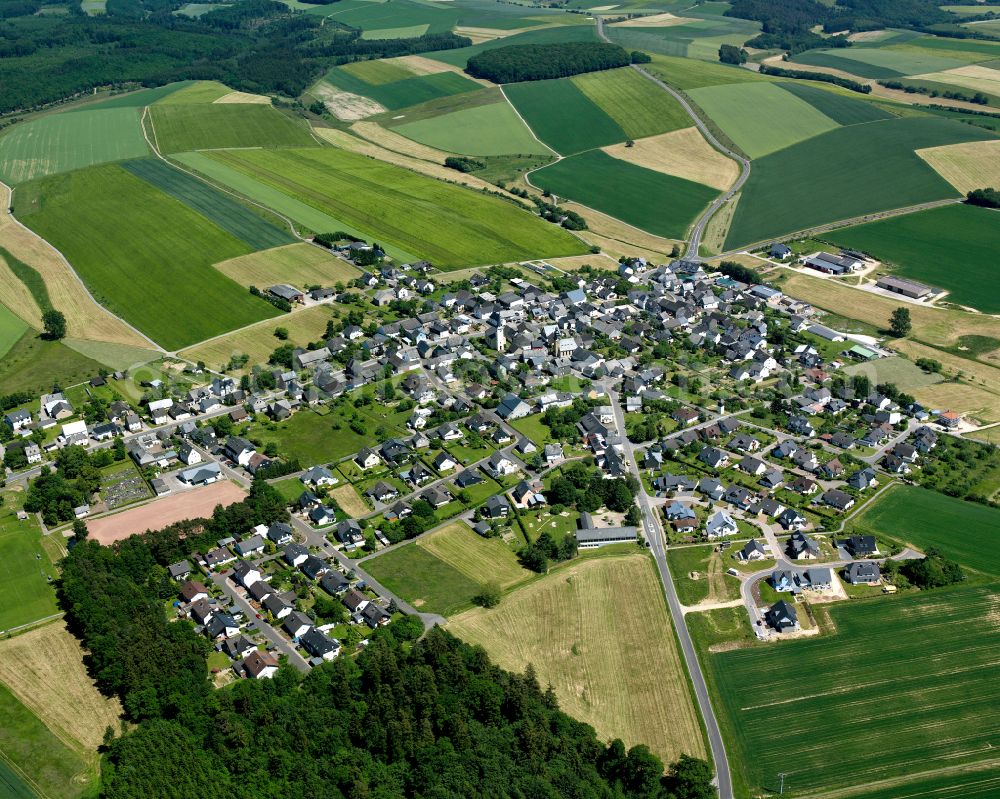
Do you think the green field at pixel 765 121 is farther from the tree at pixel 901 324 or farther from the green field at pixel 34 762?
the green field at pixel 34 762

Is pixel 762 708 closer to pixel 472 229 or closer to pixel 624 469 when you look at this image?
pixel 624 469

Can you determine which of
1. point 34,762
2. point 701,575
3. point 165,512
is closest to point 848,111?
point 701,575

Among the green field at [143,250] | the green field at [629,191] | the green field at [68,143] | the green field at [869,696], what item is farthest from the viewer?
the green field at [68,143]

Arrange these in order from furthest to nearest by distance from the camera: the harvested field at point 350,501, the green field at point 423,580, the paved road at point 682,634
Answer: the harvested field at point 350,501 → the green field at point 423,580 → the paved road at point 682,634

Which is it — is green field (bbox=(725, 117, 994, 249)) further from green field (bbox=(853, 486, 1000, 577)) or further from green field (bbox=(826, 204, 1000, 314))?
green field (bbox=(853, 486, 1000, 577))

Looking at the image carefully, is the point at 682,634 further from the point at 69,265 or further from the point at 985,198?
the point at 985,198

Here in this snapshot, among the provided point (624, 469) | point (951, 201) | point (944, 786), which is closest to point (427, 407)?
point (624, 469)

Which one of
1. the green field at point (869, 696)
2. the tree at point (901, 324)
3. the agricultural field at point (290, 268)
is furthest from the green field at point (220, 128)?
the green field at point (869, 696)
